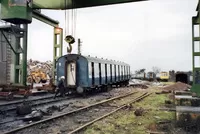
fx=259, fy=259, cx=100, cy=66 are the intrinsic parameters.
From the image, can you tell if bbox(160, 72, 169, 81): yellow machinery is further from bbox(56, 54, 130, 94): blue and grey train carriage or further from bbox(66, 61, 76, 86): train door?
bbox(66, 61, 76, 86): train door

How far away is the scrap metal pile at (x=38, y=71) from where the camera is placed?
100 ft

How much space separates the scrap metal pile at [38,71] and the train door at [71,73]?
43.0 feet

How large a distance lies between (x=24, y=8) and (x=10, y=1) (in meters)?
0.74

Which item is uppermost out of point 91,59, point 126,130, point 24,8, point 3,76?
point 24,8

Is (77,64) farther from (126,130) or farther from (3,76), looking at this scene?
(126,130)

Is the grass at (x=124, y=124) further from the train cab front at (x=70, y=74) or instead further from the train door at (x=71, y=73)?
the train door at (x=71, y=73)

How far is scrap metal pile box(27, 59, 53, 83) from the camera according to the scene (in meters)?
30.6

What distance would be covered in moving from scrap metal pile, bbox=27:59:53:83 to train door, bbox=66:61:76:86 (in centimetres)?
1312

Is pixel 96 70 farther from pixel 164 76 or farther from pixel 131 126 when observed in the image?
pixel 164 76

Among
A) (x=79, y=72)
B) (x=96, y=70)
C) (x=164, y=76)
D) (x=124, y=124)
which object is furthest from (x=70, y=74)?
(x=164, y=76)

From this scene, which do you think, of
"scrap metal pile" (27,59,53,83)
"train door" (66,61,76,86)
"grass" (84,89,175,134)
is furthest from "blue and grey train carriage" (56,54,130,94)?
"scrap metal pile" (27,59,53,83)

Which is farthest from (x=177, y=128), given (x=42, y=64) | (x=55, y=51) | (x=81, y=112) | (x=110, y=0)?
(x=42, y=64)

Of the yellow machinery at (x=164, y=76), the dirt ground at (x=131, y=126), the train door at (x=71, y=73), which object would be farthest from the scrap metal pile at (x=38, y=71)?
the yellow machinery at (x=164, y=76)

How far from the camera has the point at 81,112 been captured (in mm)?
10062
